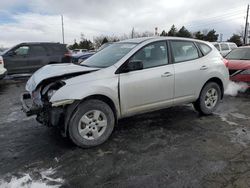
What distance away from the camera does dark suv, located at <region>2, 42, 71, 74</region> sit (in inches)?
454

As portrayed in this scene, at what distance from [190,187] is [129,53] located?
2.36 meters

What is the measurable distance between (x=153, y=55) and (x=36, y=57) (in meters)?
8.99

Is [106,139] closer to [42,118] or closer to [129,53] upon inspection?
[42,118]

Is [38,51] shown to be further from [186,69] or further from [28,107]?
[186,69]

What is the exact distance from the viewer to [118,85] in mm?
3906

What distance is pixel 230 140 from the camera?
13.4 feet

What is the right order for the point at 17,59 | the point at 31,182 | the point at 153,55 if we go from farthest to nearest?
the point at 17,59, the point at 153,55, the point at 31,182

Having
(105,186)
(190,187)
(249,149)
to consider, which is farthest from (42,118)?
(249,149)

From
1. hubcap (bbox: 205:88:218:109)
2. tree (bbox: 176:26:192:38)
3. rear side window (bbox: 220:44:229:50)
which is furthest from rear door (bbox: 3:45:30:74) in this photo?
tree (bbox: 176:26:192:38)

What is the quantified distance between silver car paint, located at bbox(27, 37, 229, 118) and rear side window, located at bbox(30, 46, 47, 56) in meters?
8.78

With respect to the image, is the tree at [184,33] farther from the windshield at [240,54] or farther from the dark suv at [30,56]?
the windshield at [240,54]

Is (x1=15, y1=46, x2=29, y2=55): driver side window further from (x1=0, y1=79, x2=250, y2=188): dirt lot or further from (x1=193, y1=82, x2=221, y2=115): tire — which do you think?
(x1=193, y1=82, x2=221, y2=115): tire

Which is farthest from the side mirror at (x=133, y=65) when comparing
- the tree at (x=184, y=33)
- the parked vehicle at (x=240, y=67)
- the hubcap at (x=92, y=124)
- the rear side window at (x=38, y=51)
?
the tree at (x=184, y=33)

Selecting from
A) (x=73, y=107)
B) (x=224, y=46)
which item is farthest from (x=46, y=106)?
(x=224, y=46)
